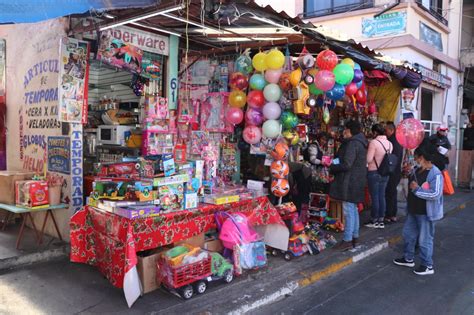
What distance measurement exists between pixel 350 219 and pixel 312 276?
4.29 feet

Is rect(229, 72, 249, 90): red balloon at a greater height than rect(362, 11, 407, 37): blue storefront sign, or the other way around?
rect(362, 11, 407, 37): blue storefront sign

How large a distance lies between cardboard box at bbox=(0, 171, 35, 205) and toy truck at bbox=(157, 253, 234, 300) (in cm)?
257

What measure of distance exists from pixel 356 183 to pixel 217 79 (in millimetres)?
2766

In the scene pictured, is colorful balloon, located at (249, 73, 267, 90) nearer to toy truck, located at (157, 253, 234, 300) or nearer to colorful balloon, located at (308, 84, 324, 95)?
colorful balloon, located at (308, 84, 324, 95)

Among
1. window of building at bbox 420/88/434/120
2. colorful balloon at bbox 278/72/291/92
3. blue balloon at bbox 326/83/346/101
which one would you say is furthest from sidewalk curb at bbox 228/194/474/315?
window of building at bbox 420/88/434/120

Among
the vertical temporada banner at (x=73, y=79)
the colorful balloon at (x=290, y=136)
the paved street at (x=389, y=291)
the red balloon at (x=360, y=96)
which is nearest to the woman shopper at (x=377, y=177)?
the red balloon at (x=360, y=96)

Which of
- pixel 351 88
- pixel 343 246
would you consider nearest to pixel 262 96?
pixel 351 88

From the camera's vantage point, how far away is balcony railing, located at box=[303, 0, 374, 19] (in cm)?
1090

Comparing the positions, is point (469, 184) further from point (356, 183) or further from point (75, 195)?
point (75, 195)

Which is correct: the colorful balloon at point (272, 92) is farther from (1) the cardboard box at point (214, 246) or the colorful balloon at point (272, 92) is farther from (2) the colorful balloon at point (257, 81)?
(1) the cardboard box at point (214, 246)

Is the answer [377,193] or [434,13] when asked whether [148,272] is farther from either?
[434,13]

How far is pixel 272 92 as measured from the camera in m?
5.51

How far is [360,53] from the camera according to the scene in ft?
21.0

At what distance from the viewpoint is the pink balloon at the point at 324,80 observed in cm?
539
